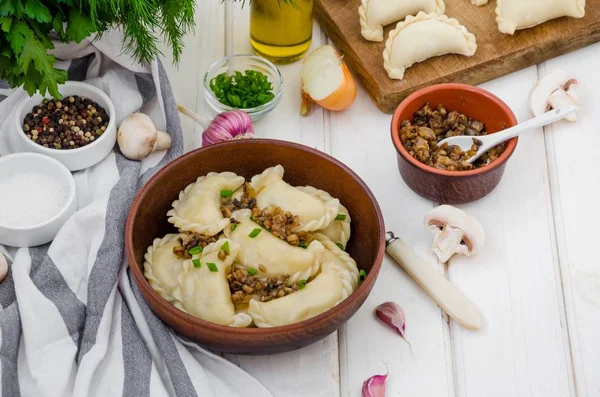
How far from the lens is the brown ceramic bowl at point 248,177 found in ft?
6.21

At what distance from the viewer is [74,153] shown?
92.0 inches

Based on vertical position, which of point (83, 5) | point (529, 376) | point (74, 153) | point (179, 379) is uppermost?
point (83, 5)

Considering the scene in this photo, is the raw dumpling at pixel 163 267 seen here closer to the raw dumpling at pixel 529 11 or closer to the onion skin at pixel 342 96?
the onion skin at pixel 342 96

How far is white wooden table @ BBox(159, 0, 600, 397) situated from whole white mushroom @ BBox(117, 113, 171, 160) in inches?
7.2

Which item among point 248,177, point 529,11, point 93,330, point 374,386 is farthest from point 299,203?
point 529,11

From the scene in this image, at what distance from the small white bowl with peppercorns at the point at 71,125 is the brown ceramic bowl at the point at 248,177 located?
1.00 ft

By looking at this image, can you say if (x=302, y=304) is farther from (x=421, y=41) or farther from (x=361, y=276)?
(x=421, y=41)

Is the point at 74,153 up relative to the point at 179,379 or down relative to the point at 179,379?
up

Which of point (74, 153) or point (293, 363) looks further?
point (74, 153)

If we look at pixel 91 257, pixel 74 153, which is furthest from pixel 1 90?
pixel 91 257

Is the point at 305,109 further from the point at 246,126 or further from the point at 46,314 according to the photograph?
the point at 46,314

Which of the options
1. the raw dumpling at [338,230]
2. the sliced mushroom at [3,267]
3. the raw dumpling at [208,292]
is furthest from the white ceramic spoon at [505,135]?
the sliced mushroom at [3,267]

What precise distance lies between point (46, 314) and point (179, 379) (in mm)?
A: 352

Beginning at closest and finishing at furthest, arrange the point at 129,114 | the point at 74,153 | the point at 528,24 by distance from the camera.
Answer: the point at 74,153 → the point at 129,114 → the point at 528,24
